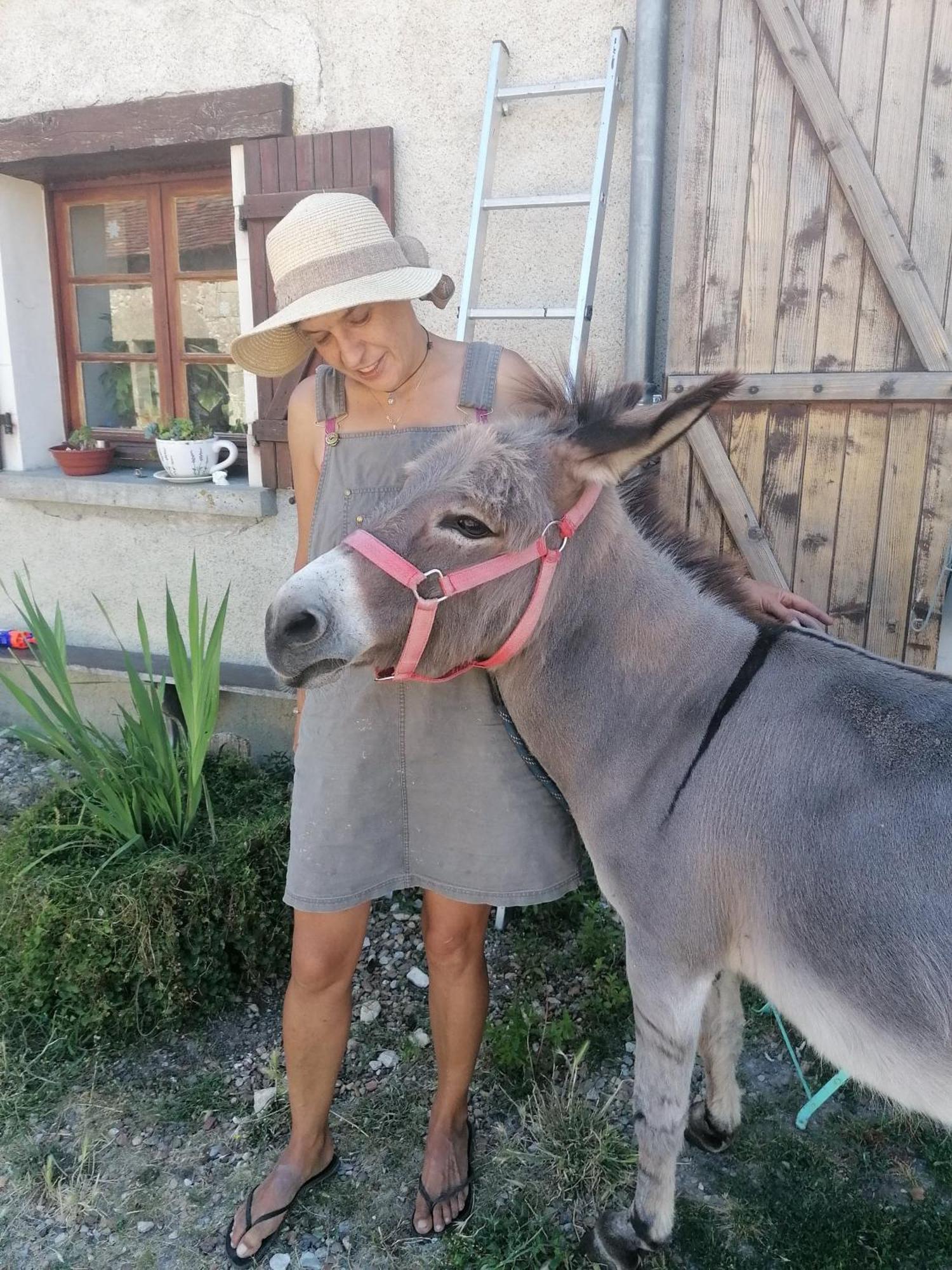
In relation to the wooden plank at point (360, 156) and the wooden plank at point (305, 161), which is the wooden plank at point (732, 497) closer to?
the wooden plank at point (360, 156)

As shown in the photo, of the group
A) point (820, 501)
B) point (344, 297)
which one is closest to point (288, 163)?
point (344, 297)

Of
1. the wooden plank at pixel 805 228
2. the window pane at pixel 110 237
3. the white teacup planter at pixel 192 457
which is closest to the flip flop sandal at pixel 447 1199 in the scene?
the wooden plank at pixel 805 228

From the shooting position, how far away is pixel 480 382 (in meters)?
1.85

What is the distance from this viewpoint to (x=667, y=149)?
10.3 feet

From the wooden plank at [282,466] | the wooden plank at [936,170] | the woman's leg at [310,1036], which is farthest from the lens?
the wooden plank at [282,466]

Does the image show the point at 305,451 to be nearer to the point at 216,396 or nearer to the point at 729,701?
the point at 729,701

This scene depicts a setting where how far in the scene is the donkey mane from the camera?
5.47 feet

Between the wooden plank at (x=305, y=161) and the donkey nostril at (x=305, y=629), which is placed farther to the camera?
the wooden plank at (x=305, y=161)

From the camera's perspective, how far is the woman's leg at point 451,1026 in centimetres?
208

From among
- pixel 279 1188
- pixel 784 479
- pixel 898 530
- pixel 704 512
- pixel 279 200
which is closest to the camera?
pixel 279 1188

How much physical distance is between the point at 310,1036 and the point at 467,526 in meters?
1.37

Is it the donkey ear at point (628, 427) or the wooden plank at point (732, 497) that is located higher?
the donkey ear at point (628, 427)

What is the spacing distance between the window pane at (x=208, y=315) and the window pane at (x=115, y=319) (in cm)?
24

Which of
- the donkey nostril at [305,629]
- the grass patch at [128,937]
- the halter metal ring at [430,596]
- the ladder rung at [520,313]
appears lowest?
the grass patch at [128,937]
